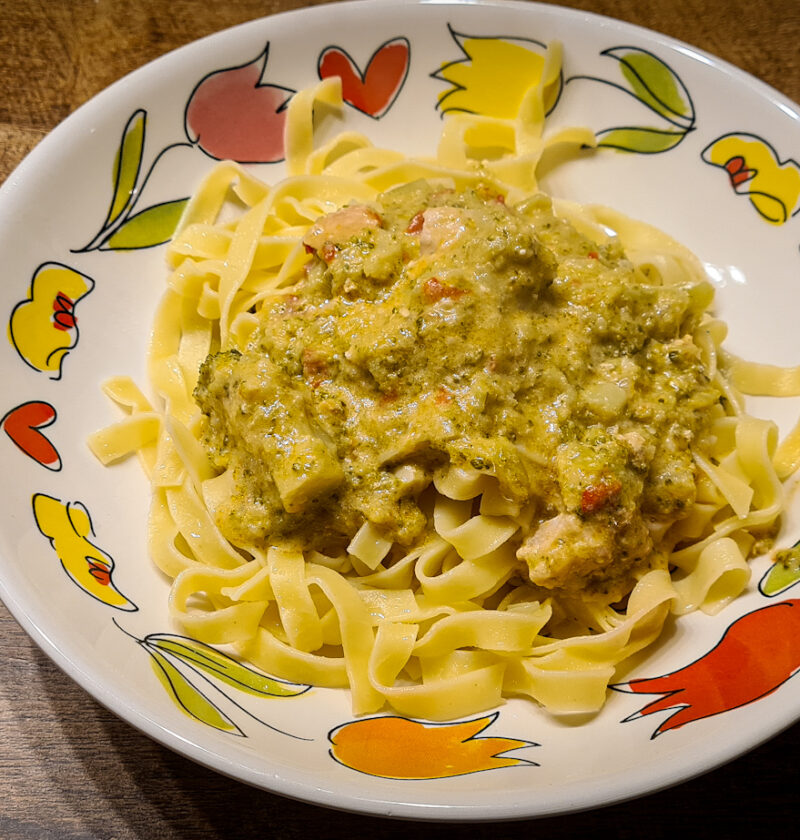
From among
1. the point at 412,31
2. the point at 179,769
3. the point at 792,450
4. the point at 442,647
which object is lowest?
the point at 179,769

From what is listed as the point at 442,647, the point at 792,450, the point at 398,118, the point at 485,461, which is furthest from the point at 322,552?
the point at 398,118

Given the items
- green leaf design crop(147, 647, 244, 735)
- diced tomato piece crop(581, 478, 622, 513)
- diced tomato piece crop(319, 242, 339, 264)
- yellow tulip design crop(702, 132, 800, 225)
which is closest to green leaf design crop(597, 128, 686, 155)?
yellow tulip design crop(702, 132, 800, 225)

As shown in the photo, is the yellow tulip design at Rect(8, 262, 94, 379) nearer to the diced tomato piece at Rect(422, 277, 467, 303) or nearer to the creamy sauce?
the creamy sauce

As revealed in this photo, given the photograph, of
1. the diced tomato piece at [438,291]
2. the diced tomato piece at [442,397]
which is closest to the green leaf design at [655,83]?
the diced tomato piece at [438,291]

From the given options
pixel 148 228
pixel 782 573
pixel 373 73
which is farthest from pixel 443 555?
pixel 373 73

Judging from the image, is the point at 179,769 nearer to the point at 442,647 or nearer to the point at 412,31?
the point at 442,647
